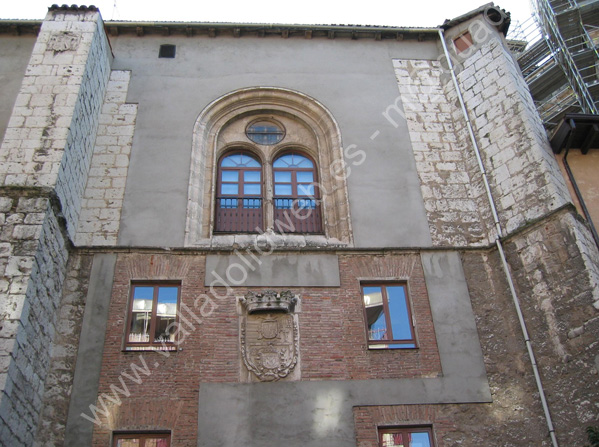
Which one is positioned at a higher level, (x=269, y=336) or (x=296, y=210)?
(x=296, y=210)

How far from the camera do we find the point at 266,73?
13875 millimetres

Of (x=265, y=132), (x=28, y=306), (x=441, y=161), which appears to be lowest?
(x=28, y=306)

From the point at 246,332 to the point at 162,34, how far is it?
311 inches

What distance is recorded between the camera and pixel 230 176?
1266cm

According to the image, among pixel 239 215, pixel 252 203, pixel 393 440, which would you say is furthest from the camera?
pixel 252 203

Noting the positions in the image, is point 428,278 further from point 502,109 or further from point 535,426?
point 502,109

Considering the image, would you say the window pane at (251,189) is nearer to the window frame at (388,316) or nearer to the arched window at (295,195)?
the arched window at (295,195)

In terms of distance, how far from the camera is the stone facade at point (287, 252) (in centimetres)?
906

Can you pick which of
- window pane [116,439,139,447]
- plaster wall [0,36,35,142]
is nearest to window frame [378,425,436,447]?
window pane [116,439,139,447]

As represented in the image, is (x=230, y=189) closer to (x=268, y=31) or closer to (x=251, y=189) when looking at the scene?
(x=251, y=189)

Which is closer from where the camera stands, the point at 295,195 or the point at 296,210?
the point at 296,210

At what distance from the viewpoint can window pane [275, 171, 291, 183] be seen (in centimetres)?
1256

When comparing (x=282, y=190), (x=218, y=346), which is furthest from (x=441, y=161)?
(x=218, y=346)

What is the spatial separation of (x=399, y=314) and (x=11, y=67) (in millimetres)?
9662
